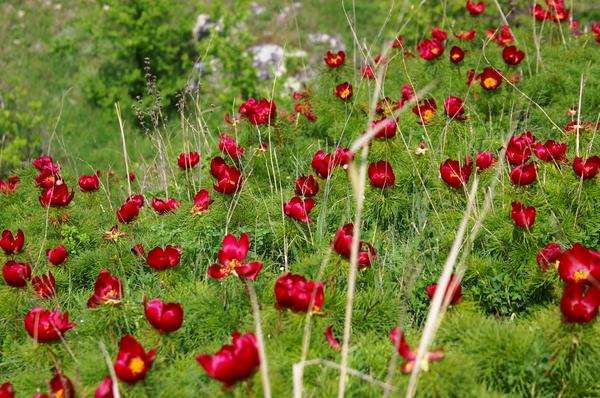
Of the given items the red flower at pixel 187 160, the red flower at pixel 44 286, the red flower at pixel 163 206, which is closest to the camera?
the red flower at pixel 44 286

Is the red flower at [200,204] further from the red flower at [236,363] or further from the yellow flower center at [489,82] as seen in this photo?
the yellow flower center at [489,82]

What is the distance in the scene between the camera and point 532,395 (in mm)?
2006

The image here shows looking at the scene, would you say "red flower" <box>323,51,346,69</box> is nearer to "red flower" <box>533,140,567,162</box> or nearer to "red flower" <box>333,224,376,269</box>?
"red flower" <box>533,140,567,162</box>

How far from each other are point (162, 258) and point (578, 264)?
1485mm

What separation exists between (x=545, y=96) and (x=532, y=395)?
2949 millimetres

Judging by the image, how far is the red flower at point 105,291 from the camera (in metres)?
2.37

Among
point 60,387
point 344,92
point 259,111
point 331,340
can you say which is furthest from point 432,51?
point 60,387

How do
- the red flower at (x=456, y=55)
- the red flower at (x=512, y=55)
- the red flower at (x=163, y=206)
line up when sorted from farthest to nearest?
A: the red flower at (x=456, y=55)
the red flower at (x=512, y=55)
the red flower at (x=163, y=206)

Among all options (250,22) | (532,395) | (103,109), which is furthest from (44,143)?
(532,395)

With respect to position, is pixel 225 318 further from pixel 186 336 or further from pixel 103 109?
pixel 103 109

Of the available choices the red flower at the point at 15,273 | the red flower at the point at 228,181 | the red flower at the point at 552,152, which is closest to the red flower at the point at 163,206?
the red flower at the point at 228,181

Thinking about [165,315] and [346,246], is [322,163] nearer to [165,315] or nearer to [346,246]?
[346,246]

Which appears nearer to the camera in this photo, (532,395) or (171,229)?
(532,395)

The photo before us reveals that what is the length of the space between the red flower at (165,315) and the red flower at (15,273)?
64cm
